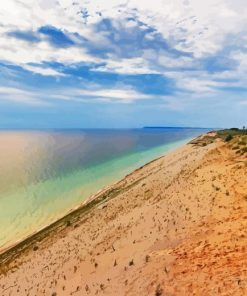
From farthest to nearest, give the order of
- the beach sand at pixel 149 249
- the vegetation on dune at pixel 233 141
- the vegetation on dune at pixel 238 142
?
the vegetation on dune at pixel 233 141 < the vegetation on dune at pixel 238 142 < the beach sand at pixel 149 249

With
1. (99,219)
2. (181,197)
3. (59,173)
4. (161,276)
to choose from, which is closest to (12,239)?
(99,219)

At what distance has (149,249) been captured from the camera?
19.4 meters

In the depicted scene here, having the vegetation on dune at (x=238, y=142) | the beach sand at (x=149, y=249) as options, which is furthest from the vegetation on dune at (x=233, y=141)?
the beach sand at (x=149, y=249)

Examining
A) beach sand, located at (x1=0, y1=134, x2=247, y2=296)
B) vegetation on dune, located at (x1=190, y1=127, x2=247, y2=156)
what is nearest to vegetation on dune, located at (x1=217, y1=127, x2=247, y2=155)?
A: vegetation on dune, located at (x1=190, y1=127, x2=247, y2=156)

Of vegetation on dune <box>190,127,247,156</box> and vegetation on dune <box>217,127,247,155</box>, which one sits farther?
vegetation on dune <box>190,127,247,156</box>

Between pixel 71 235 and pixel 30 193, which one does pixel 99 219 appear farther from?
pixel 30 193

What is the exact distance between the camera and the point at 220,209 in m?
23.5

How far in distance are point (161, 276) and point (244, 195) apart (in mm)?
12805

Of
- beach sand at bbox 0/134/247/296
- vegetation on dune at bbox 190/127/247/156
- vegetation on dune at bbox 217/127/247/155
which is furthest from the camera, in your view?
vegetation on dune at bbox 190/127/247/156

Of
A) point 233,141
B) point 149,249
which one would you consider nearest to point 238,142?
point 233,141

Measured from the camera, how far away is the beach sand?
1468 cm

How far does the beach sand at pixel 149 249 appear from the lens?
14.7 metres

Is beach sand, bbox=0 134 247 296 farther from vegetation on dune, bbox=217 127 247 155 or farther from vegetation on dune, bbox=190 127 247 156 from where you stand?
vegetation on dune, bbox=190 127 247 156

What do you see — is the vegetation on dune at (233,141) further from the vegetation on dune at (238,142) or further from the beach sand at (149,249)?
the beach sand at (149,249)
